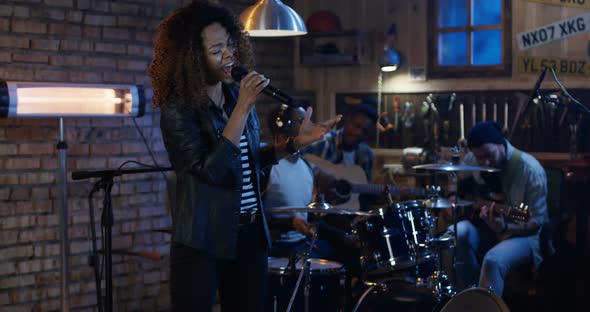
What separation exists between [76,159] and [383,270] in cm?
214

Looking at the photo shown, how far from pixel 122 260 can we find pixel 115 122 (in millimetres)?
909

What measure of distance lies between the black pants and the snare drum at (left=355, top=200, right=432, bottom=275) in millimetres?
1617

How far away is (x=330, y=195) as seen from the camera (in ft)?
18.7

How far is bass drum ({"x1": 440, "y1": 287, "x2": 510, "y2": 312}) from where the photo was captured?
360cm

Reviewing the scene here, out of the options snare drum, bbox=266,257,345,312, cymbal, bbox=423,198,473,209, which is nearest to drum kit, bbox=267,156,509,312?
snare drum, bbox=266,257,345,312

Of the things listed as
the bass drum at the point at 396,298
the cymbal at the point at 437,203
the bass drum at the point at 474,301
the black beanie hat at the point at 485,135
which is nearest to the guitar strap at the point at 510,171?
the black beanie hat at the point at 485,135

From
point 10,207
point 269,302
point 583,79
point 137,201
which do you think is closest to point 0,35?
point 10,207

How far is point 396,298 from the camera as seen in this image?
4125mm

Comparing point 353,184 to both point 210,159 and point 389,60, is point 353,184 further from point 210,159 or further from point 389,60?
point 210,159

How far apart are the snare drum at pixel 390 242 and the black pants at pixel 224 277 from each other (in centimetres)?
162

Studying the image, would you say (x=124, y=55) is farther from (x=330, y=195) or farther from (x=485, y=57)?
(x=485, y=57)

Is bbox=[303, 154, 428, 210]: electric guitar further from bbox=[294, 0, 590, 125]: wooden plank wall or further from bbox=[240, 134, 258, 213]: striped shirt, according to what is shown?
bbox=[240, 134, 258, 213]: striped shirt

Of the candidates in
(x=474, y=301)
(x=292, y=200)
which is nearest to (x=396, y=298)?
(x=474, y=301)

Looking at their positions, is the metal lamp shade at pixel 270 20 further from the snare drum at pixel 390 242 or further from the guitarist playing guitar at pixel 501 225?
the guitarist playing guitar at pixel 501 225
